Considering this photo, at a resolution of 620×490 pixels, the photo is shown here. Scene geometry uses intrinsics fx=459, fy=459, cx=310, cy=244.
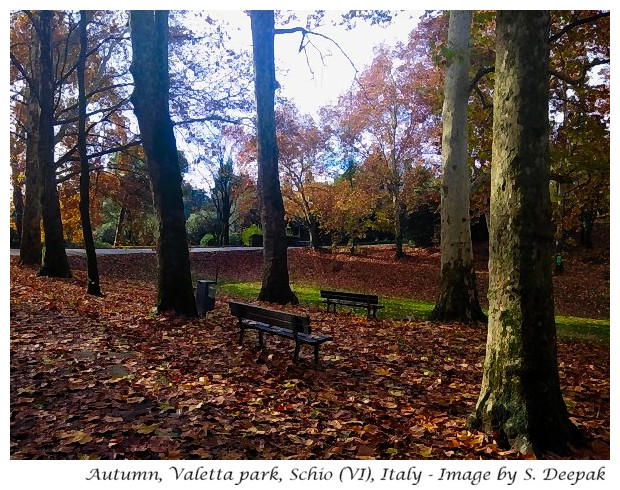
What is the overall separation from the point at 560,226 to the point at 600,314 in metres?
4.62

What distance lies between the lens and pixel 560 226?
59.9ft

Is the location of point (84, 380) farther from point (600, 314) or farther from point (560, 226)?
point (560, 226)

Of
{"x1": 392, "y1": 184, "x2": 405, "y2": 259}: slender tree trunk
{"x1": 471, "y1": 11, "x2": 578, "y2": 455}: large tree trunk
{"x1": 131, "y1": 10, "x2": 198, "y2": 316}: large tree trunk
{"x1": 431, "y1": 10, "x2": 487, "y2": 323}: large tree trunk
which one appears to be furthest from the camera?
{"x1": 392, "y1": 184, "x2": 405, "y2": 259}: slender tree trunk

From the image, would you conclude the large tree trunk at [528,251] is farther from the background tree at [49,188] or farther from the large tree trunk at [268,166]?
the background tree at [49,188]

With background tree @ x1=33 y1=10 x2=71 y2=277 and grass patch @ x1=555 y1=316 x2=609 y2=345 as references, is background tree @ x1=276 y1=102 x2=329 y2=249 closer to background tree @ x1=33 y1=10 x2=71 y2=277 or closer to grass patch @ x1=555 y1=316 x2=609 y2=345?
background tree @ x1=33 y1=10 x2=71 y2=277

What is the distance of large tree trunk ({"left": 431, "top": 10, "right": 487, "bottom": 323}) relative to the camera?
9.38 meters

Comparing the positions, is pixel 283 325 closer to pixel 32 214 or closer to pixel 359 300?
pixel 359 300

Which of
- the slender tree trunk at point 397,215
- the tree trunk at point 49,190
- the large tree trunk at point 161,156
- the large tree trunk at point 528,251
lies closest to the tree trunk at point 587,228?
the slender tree trunk at point 397,215

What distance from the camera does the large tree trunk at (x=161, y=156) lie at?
321 inches

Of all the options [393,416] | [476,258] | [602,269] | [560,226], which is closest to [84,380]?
[393,416]

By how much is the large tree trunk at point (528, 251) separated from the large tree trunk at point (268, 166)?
778cm

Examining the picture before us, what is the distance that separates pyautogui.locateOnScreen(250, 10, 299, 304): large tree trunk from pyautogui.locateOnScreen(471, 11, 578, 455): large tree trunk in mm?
7782

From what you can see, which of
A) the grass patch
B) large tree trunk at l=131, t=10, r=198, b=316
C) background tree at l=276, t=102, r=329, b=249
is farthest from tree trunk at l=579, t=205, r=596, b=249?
large tree trunk at l=131, t=10, r=198, b=316

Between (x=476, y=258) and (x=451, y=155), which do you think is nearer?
(x=451, y=155)
